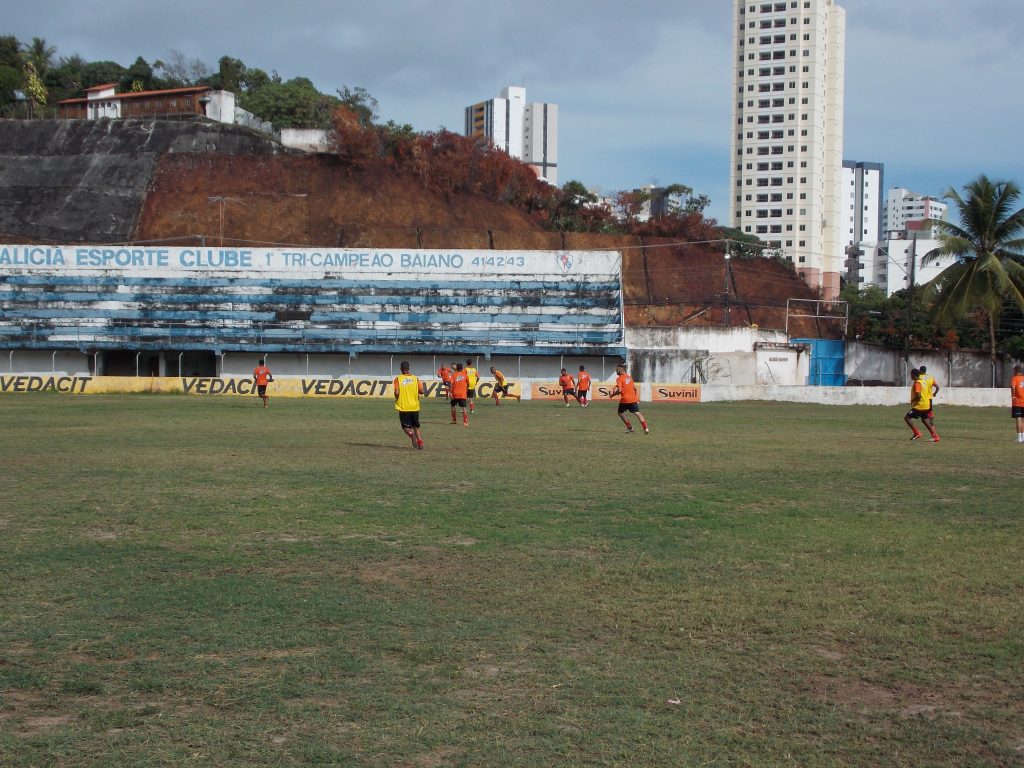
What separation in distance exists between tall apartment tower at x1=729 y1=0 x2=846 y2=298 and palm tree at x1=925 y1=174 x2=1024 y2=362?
75.5 meters

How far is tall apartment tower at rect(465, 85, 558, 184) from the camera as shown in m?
Answer: 190

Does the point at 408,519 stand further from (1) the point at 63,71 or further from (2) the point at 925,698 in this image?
(1) the point at 63,71

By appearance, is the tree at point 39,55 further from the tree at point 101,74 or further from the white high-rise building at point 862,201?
the white high-rise building at point 862,201

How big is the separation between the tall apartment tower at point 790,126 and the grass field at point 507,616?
116 metres

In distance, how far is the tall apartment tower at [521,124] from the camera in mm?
Answer: 190125

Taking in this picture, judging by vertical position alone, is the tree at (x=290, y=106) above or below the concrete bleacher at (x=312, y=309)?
above

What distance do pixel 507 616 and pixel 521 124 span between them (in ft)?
629

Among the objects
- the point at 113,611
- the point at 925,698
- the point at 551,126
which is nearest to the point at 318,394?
the point at 113,611

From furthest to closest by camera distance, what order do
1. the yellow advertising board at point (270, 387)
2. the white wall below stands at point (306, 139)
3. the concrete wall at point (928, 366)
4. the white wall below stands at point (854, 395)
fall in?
the white wall below stands at point (306, 139) → the concrete wall at point (928, 366) → the yellow advertising board at point (270, 387) → the white wall below stands at point (854, 395)

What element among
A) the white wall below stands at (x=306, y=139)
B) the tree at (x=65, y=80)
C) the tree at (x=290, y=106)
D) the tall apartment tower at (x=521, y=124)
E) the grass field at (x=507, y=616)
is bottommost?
the grass field at (x=507, y=616)

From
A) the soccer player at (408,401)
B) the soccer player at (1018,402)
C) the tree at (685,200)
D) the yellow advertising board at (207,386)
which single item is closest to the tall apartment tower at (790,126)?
the tree at (685,200)

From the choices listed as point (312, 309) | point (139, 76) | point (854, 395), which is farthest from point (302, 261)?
point (139, 76)

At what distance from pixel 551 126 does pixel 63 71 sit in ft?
342

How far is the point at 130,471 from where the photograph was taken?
14758mm
